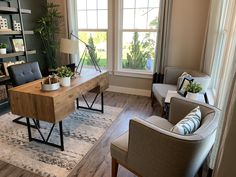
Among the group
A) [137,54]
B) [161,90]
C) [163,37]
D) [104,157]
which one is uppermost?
[163,37]

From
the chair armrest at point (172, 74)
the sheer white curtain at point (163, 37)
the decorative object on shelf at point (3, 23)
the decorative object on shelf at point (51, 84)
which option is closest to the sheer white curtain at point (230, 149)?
the decorative object on shelf at point (51, 84)

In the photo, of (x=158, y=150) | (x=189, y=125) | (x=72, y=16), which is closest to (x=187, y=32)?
(x=72, y=16)

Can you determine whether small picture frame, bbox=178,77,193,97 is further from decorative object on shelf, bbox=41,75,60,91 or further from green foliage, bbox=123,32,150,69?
decorative object on shelf, bbox=41,75,60,91

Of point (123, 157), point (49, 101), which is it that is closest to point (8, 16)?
point (49, 101)

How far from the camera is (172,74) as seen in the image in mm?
3303

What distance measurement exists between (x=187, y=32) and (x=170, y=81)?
0.98m

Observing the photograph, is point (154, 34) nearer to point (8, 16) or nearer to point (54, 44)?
point (54, 44)

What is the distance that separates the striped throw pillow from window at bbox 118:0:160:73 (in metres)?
2.47

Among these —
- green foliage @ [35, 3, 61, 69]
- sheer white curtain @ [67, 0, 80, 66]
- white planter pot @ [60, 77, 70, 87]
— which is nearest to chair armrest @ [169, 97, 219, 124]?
white planter pot @ [60, 77, 70, 87]

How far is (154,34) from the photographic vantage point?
12.2 ft

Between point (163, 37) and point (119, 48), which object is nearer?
point (163, 37)

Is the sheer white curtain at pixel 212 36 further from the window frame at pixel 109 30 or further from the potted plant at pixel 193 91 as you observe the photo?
the window frame at pixel 109 30

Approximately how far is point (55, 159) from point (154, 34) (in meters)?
2.91

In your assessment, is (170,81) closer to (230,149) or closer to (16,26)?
(230,149)
